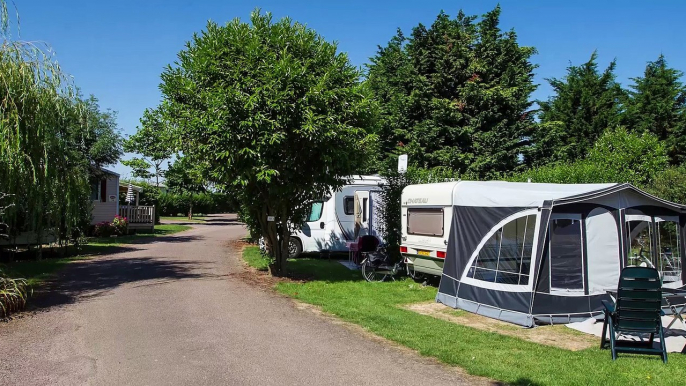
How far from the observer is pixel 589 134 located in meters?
29.8

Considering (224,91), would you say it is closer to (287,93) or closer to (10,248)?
(287,93)

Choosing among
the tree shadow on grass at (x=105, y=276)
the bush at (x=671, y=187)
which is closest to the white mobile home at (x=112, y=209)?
the tree shadow on grass at (x=105, y=276)

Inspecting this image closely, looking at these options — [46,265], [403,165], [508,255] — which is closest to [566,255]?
[508,255]

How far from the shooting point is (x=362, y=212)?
1708cm

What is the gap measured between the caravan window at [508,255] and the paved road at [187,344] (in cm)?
307

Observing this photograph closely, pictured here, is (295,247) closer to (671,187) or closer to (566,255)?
(566,255)

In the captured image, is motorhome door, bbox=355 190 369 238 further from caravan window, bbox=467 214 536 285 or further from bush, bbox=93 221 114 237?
bush, bbox=93 221 114 237

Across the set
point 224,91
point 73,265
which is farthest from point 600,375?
point 73,265

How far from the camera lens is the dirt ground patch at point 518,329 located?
302 inches

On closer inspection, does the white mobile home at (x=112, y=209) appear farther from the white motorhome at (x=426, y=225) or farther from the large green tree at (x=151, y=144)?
the white motorhome at (x=426, y=225)

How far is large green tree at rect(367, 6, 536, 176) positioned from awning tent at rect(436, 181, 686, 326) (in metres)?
16.8

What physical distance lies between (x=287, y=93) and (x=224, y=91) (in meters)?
1.28

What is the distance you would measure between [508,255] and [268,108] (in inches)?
217

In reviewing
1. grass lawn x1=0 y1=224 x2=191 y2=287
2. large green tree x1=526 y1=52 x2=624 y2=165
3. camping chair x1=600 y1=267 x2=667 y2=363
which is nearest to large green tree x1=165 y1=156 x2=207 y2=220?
grass lawn x1=0 y1=224 x2=191 y2=287
